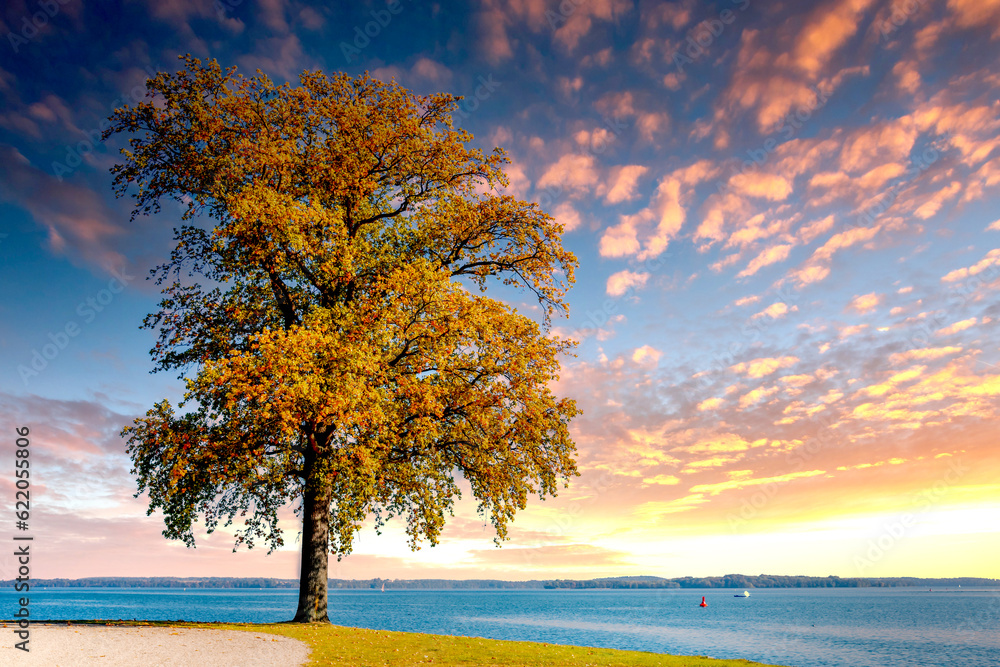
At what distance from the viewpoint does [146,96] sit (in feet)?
74.0

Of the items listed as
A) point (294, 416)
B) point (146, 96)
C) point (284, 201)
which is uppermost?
point (146, 96)

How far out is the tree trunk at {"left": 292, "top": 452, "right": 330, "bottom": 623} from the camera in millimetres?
21734

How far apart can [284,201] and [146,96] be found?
8.12 meters

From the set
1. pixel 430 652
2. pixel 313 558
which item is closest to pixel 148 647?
pixel 313 558

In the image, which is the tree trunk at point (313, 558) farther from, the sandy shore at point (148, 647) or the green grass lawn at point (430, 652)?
the sandy shore at point (148, 647)

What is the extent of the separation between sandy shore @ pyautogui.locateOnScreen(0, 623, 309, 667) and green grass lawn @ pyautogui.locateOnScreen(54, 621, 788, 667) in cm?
91

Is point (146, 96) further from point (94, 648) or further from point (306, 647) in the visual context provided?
point (306, 647)

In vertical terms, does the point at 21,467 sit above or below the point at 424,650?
above

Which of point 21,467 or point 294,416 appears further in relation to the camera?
point 294,416

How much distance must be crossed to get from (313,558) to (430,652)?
677 centimetres

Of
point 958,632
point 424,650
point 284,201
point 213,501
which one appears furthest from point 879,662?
point 284,201

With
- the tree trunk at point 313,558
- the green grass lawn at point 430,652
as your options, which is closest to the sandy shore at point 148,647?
the green grass lawn at point 430,652

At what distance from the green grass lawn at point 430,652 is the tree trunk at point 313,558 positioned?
801 mm

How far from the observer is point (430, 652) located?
17391 mm
